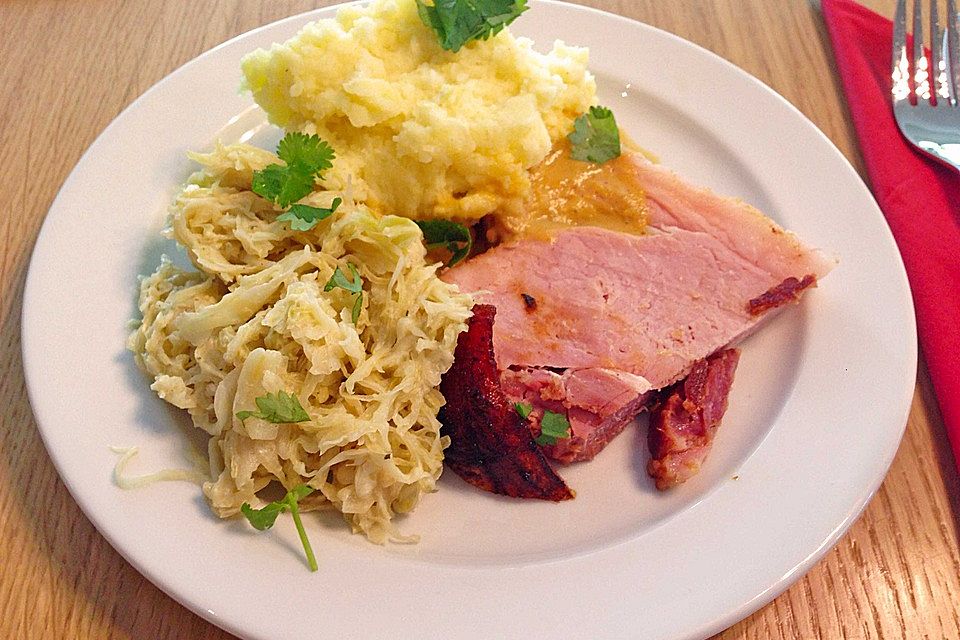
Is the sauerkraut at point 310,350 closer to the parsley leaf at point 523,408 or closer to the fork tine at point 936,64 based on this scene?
the parsley leaf at point 523,408

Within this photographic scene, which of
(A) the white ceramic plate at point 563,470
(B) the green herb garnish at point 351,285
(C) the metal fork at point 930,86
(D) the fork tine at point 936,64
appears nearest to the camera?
(A) the white ceramic plate at point 563,470

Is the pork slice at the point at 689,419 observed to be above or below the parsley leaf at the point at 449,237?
below

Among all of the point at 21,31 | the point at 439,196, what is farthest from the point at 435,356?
the point at 21,31

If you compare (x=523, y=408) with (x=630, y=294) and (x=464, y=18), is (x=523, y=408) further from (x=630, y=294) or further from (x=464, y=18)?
(x=464, y=18)

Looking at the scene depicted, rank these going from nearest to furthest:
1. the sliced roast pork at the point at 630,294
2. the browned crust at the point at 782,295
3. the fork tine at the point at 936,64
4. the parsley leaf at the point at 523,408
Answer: the parsley leaf at the point at 523,408, the sliced roast pork at the point at 630,294, the browned crust at the point at 782,295, the fork tine at the point at 936,64

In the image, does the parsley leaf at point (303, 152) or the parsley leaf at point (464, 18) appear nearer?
the parsley leaf at point (303, 152)

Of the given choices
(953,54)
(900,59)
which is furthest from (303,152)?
(953,54)

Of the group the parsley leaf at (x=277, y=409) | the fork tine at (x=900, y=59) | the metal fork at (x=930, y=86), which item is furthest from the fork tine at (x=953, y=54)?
→ the parsley leaf at (x=277, y=409)
